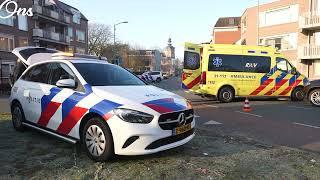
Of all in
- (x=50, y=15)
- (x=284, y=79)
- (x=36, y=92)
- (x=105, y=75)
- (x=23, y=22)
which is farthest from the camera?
(x=50, y=15)

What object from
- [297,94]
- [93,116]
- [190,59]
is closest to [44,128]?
[93,116]

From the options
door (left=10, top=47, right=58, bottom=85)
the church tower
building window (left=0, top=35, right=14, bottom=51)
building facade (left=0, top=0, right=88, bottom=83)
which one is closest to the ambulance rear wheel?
door (left=10, top=47, right=58, bottom=85)

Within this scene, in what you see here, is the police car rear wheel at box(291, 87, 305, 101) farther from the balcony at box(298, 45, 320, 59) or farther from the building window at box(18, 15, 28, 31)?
the building window at box(18, 15, 28, 31)

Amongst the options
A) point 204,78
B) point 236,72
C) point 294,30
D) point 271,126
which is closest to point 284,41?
point 294,30

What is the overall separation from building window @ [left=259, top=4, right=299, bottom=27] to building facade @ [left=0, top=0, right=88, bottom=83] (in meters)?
21.3

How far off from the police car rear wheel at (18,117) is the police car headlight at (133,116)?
10.9 ft

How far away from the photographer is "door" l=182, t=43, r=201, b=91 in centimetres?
1667

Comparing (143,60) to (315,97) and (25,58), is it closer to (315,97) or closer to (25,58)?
(315,97)

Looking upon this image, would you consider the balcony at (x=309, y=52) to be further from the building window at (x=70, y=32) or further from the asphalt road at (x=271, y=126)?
the building window at (x=70, y=32)

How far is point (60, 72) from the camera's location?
257 inches

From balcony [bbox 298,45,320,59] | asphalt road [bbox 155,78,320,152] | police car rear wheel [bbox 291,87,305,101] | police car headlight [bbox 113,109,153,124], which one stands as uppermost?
balcony [bbox 298,45,320,59]

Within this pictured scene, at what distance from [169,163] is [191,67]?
1180 centimetres

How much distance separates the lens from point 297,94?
56.8 ft

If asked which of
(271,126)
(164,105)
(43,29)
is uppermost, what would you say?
(43,29)
